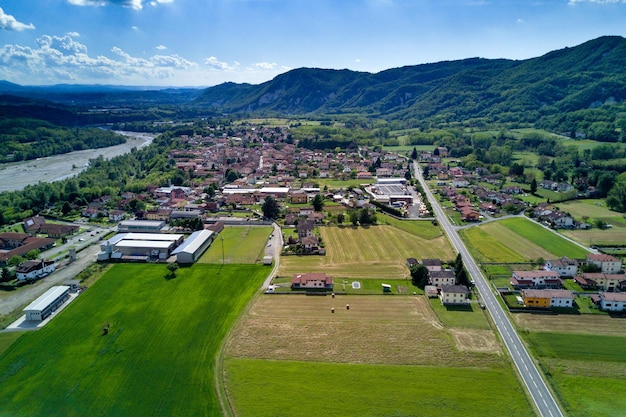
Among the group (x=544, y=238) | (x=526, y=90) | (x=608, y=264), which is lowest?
(x=544, y=238)

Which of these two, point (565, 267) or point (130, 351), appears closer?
point (130, 351)

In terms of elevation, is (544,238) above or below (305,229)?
above

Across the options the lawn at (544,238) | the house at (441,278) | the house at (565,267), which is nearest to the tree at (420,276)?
the house at (441,278)

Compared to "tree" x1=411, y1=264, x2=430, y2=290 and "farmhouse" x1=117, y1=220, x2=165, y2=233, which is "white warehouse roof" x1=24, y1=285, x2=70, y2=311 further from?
"tree" x1=411, y1=264, x2=430, y2=290

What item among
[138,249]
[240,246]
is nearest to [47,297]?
[138,249]

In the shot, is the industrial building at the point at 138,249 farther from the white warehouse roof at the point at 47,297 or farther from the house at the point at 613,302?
the house at the point at 613,302

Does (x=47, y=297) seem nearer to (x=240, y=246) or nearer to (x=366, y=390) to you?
(x=240, y=246)

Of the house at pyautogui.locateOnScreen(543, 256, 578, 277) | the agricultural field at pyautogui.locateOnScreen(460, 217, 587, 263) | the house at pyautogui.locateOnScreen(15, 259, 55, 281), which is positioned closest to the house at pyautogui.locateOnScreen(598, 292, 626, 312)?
the house at pyautogui.locateOnScreen(543, 256, 578, 277)
